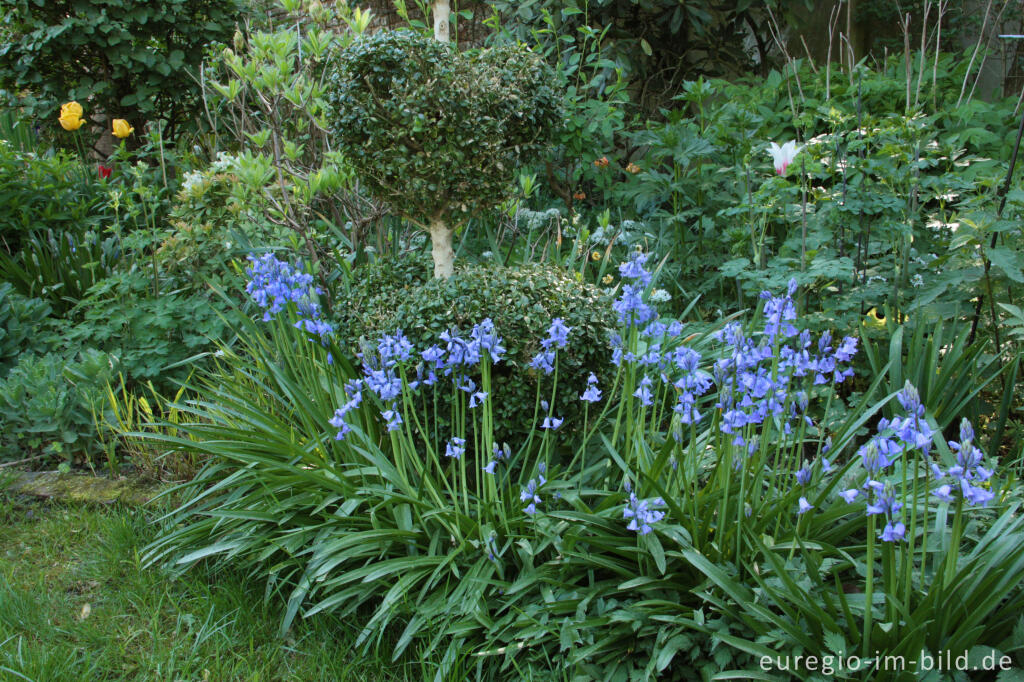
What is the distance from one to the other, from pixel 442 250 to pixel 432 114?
2.00 ft

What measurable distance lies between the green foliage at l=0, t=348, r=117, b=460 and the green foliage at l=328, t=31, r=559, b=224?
1571mm

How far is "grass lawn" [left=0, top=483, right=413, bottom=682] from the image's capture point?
217cm

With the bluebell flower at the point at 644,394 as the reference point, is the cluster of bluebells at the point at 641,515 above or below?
below

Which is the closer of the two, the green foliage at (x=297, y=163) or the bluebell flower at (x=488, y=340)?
the bluebell flower at (x=488, y=340)

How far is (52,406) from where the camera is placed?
3.22 metres

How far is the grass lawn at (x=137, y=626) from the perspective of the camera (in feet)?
7.11

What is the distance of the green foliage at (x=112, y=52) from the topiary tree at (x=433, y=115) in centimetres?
389

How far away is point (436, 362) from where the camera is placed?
2.43 metres

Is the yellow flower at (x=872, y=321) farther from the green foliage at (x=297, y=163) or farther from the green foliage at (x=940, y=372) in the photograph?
the green foliage at (x=297, y=163)

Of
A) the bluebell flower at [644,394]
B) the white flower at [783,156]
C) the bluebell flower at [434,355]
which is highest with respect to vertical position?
the white flower at [783,156]

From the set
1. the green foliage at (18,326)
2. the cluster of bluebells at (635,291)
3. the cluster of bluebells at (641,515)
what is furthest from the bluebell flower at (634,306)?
A: the green foliage at (18,326)

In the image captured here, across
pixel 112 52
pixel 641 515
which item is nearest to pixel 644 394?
pixel 641 515

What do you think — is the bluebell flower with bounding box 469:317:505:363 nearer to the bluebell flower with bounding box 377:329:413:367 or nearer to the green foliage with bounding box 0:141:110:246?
the bluebell flower with bounding box 377:329:413:367

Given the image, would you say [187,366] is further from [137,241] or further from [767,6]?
[767,6]
